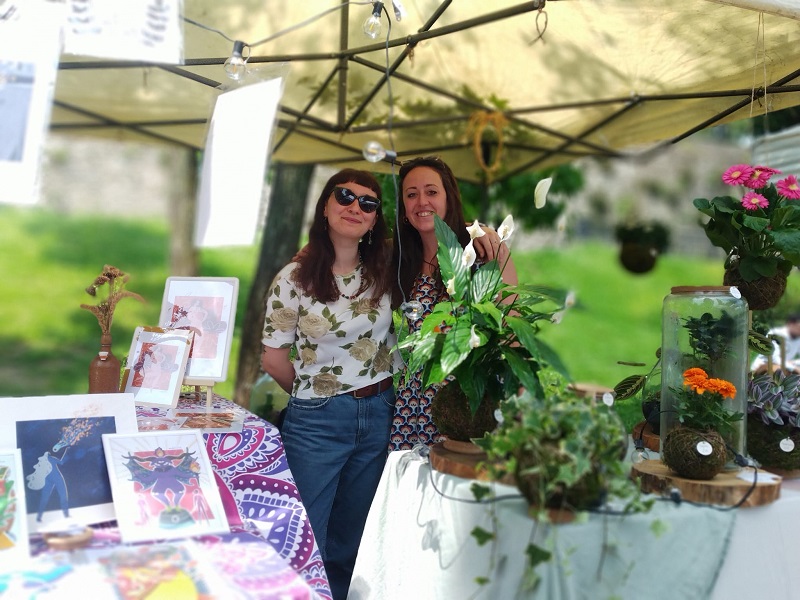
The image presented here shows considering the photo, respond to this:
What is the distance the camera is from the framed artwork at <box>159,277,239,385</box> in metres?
2.63

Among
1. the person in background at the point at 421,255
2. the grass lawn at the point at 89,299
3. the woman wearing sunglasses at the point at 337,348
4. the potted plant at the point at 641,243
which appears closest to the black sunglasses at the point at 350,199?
the woman wearing sunglasses at the point at 337,348

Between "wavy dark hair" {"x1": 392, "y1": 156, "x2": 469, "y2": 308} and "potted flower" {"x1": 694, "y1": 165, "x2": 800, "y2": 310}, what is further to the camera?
"wavy dark hair" {"x1": 392, "y1": 156, "x2": 469, "y2": 308}

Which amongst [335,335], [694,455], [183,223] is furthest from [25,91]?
[183,223]

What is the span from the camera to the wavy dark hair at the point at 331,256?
277 cm

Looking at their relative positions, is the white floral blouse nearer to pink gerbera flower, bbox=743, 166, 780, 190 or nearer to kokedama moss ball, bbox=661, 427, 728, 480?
kokedama moss ball, bbox=661, 427, 728, 480

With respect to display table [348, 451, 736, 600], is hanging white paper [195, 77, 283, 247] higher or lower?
higher

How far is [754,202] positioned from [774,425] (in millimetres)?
741

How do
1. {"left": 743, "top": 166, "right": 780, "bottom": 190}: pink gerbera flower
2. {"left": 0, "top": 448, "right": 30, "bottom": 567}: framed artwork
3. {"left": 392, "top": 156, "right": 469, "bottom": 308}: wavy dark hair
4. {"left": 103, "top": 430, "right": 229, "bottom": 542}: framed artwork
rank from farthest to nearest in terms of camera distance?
1. {"left": 392, "top": 156, "right": 469, "bottom": 308}: wavy dark hair
2. {"left": 743, "top": 166, "right": 780, "bottom": 190}: pink gerbera flower
3. {"left": 103, "top": 430, "right": 229, "bottom": 542}: framed artwork
4. {"left": 0, "top": 448, "right": 30, "bottom": 567}: framed artwork

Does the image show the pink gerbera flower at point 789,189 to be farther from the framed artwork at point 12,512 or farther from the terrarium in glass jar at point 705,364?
the framed artwork at point 12,512

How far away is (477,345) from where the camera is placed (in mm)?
2076

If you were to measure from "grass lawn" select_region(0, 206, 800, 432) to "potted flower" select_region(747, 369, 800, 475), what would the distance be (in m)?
6.37

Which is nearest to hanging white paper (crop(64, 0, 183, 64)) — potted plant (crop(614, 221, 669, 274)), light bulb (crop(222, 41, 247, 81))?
light bulb (crop(222, 41, 247, 81))

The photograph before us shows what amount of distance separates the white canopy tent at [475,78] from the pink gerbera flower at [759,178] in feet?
1.70

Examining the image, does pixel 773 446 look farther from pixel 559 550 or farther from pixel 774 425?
pixel 559 550
